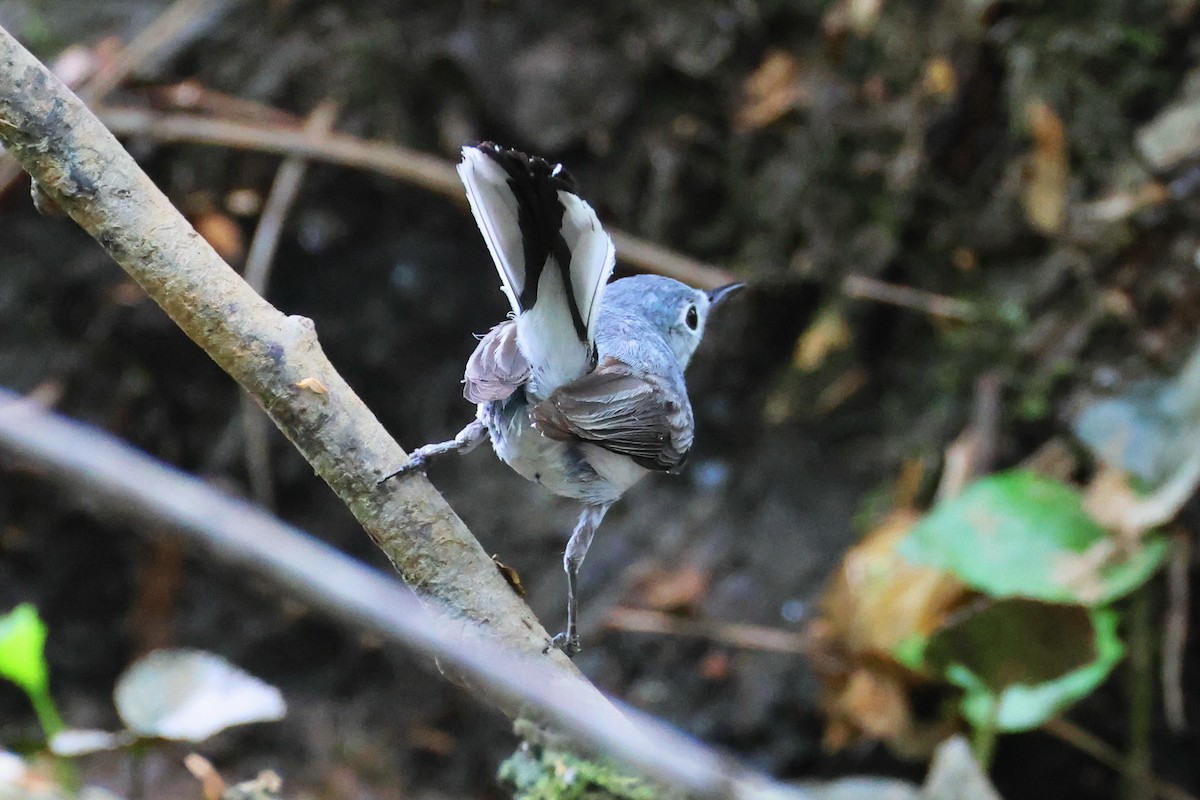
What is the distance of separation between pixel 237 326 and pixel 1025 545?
210 cm

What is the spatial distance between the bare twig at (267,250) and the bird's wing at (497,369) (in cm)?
158

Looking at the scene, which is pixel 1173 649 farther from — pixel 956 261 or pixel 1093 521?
pixel 956 261

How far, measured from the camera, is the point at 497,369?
1.91 metres

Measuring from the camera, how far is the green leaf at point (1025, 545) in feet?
8.54

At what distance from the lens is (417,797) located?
363 centimetres

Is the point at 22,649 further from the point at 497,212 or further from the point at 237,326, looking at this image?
the point at 497,212

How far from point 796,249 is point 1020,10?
104 cm

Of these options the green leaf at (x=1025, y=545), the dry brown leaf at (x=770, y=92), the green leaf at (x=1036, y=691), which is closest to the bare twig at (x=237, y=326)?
the green leaf at (x=1025, y=545)

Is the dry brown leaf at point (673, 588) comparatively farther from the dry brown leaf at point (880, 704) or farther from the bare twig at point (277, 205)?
the bare twig at point (277, 205)

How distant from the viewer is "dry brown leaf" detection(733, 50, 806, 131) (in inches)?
144

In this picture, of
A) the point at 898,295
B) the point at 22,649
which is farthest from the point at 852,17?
the point at 22,649

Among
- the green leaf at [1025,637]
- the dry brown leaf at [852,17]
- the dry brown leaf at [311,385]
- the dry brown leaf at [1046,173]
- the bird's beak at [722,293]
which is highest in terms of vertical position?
the dry brown leaf at [852,17]

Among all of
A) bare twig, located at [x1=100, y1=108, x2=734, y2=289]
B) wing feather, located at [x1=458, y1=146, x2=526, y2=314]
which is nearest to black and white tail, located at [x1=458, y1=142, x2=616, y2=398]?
wing feather, located at [x1=458, y1=146, x2=526, y2=314]

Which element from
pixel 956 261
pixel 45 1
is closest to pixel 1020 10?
pixel 956 261
